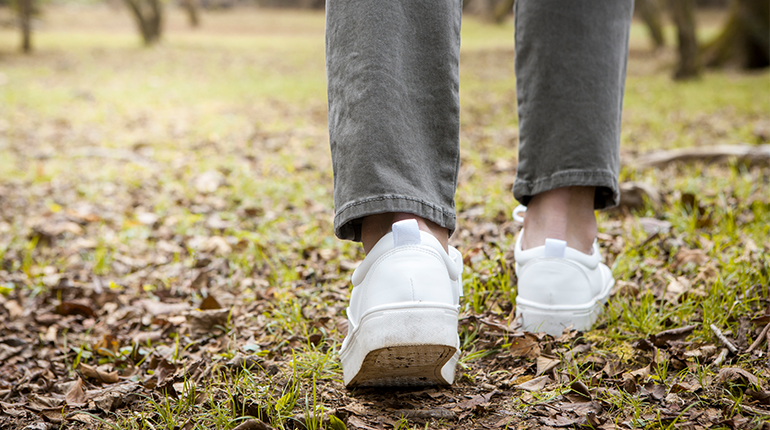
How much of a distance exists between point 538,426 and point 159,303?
4.99 ft

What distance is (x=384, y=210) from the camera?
3.27 ft

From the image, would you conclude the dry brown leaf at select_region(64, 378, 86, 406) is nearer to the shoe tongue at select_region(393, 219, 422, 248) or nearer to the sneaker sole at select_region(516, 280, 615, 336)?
the shoe tongue at select_region(393, 219, 422, 248)

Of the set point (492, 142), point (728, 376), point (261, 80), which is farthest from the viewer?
point (261, 80)

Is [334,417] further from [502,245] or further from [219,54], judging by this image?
[219,54]

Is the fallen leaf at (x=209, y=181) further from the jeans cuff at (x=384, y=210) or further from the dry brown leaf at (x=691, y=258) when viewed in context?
the dry brown leaf at (x=691, y=258)

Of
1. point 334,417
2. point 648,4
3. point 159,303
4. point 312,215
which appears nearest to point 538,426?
point 334,417

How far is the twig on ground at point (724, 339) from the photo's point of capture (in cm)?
128

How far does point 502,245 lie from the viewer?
2098mm

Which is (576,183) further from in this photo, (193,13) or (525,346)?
(193,13)

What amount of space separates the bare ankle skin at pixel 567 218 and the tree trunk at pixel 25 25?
16.6m

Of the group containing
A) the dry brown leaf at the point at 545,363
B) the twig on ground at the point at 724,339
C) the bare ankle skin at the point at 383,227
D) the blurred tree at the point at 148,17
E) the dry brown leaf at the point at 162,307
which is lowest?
the dry brown leaf at the point at 162,307

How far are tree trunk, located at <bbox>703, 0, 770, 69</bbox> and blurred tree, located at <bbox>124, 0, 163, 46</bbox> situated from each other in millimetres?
15257

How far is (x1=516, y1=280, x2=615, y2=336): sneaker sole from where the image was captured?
141cm

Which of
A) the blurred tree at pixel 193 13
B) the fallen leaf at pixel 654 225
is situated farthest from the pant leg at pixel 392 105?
the blurred tree at pixel 193 13
